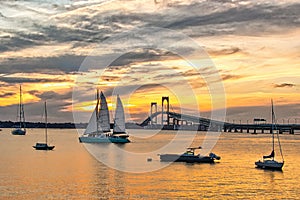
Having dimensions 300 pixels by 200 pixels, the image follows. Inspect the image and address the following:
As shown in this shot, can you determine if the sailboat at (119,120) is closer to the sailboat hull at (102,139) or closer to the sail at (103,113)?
the sailboat hull at (102,139)

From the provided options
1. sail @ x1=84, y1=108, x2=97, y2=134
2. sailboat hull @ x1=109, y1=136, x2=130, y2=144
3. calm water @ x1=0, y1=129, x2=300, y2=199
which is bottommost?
calm water @ x1=0, y1=129, x2=300, y2=199

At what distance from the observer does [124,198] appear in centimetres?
3922

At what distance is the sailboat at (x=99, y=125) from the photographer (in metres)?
105

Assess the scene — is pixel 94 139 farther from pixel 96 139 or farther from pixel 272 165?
pixel 272 165

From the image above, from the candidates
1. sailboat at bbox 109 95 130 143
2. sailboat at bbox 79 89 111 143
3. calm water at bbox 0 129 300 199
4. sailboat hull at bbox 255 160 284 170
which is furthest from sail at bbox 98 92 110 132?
sailboat hull at bbox 255 160 284 170

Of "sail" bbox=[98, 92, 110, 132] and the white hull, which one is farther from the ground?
"sail" bbox=[98, 92, 110, 132]

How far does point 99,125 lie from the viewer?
108125 mm

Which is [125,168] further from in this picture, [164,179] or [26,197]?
[26,197]

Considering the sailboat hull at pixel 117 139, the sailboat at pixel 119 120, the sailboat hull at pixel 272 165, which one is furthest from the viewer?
the sailboat at pixel 119 120

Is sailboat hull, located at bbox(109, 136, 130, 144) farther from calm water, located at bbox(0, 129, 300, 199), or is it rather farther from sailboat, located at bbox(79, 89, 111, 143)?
calm water, located at bbox(0, 129, 300, 199)

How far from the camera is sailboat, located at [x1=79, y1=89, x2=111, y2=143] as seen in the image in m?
105

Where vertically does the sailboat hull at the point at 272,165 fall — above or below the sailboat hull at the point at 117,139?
below

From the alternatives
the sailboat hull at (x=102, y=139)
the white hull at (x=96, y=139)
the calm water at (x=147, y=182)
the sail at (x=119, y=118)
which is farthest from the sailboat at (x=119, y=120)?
the calm water at (x=147, y=182)

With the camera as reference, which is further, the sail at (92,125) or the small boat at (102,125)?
the sail at (92,125)
